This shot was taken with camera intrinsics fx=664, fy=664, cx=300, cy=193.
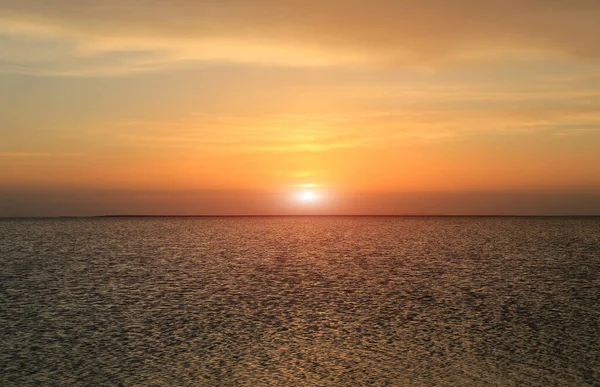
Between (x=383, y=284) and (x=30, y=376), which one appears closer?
(x=30, y=376)

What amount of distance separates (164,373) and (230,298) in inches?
582

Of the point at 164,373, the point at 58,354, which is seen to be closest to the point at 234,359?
the point at 164,373

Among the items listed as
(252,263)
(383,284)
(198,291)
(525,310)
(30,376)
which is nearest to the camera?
(30,376)

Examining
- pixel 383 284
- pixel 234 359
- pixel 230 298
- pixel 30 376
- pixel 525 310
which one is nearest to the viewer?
pixel 30 376

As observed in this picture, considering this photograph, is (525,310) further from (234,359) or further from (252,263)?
(252,263)

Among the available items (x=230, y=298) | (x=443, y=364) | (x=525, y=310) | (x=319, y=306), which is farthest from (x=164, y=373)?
(x=525, y=310)

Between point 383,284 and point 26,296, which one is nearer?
point 26,296

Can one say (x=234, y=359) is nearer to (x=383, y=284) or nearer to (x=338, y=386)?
(x=338, y=386)

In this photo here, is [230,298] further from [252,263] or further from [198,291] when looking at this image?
[252,263]

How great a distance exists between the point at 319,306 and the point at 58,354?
1254cm

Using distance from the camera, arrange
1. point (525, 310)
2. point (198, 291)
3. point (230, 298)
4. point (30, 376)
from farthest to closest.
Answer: point (198, 291) < point (230, 298) < point (525, 310) < point (30, 376)

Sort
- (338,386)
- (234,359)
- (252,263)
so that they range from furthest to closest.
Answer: (252,263) → (234,359) → (338,386)

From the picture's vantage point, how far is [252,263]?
54.2m

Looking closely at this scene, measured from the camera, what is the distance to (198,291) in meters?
35.9
